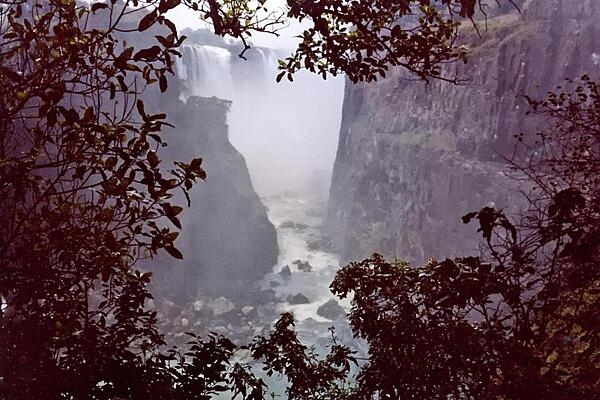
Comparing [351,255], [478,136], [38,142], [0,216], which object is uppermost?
[38,142]

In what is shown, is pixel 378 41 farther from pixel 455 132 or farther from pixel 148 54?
pixel 455 132

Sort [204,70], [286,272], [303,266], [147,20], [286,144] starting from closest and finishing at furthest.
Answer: [147,20] → [286,272] → [303,266] → [204,70] → [286,144]

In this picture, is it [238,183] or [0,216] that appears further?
[238,183]

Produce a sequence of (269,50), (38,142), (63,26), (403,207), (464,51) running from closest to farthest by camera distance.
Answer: (63,26)
(38,142)
(464,51)
(403,207)
(269,50)

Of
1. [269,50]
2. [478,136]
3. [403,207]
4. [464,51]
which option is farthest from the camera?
[269,50]

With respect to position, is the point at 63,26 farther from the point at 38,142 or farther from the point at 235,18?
the point at 235,18

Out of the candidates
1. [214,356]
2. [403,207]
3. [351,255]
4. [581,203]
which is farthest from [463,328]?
[351,255]

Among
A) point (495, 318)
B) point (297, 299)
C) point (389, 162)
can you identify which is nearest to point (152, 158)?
point (495, 318)

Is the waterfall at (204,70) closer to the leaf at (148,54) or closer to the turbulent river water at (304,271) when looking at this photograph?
the turbulent river water at (304,271)
